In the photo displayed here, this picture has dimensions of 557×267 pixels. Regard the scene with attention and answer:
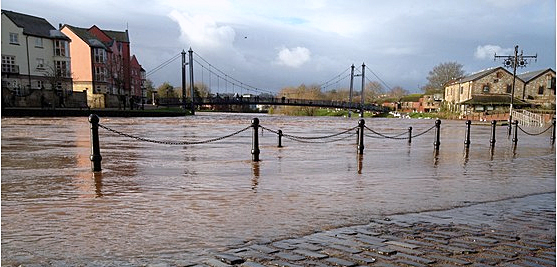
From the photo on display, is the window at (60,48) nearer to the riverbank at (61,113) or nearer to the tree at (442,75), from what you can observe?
the riverbank at (61,113)

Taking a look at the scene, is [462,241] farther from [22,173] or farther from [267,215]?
[22,173]

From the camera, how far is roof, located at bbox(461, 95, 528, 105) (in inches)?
2572

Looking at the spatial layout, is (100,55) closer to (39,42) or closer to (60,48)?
(60,48)

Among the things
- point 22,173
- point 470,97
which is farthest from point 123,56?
point 22,173

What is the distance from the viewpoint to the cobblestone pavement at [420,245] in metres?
3.36

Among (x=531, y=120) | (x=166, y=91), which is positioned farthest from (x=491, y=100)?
(x=166, y=91)

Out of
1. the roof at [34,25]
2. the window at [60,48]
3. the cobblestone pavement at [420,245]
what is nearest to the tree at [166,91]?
the window at [60,48]

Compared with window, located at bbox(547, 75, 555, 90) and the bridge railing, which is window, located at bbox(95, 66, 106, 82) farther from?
window, located at bbox(547, 75, 555, 90)

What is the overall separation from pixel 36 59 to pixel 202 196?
62416 mm

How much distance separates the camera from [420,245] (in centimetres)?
Result: 377

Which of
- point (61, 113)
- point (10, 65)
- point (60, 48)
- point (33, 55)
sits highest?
point (60, 48)

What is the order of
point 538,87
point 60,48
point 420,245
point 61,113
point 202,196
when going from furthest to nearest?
point 538,87 < point 60,48 < point 61,113 < point 202,196 < point 420,245

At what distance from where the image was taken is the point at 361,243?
3.80 metres

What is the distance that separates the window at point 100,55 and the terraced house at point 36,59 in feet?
19.5
